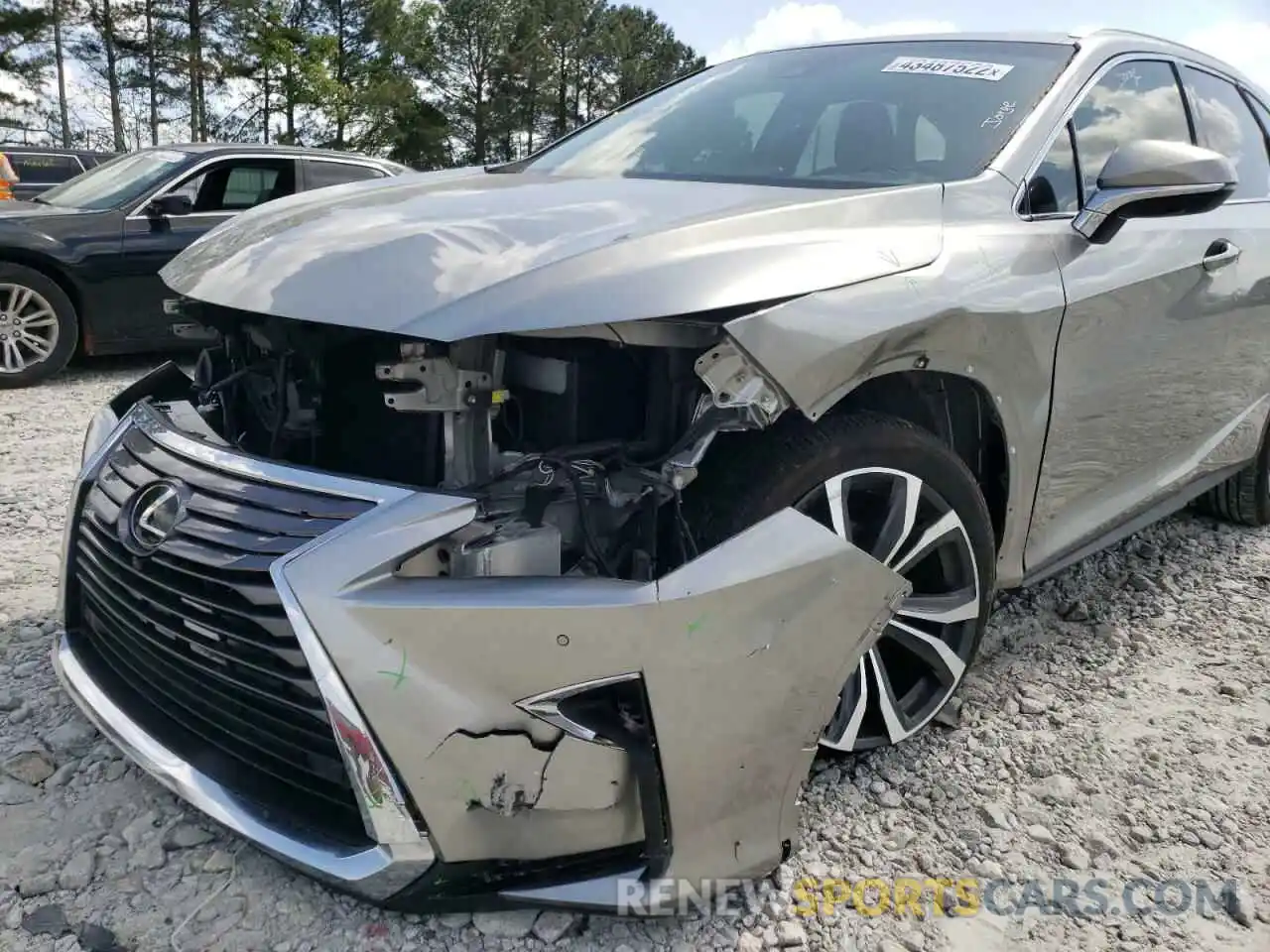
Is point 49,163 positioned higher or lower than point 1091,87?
higher

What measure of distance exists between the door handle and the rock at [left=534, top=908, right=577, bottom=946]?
2.43 m

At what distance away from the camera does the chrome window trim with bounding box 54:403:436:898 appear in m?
1.52

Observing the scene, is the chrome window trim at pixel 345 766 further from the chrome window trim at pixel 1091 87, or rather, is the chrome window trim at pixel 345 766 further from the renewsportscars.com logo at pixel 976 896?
the chrome window trim at pixel 1091 87

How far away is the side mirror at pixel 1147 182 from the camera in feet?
7.68

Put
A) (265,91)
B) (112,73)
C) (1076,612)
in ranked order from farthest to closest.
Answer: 1. (265,91)
2. (112,73)
3. (1076,612)

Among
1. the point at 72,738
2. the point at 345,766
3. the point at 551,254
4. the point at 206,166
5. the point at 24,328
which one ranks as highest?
the point at 206,166

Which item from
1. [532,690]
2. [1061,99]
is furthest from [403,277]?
[1061,99]

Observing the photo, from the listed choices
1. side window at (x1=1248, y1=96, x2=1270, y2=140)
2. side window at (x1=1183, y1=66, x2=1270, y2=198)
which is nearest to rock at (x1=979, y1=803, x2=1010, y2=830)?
side window at (x1=1183, y1=66, x2=1270, y2=198)

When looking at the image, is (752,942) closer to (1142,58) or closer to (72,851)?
(72,851)

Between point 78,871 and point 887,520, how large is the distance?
169 centimetres

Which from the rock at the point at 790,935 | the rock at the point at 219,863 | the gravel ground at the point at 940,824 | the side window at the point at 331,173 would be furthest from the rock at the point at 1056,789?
the side window at the point at 331,173

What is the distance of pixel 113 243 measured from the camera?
20.2 ft

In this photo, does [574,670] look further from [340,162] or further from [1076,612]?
[340,162]

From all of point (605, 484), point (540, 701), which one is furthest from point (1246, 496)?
point (540, 701)
